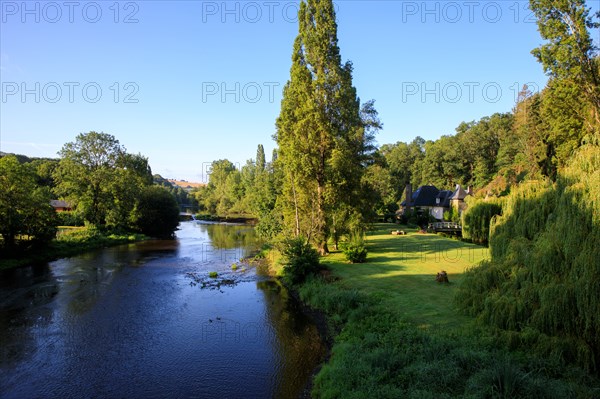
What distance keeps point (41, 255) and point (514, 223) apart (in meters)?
37.8

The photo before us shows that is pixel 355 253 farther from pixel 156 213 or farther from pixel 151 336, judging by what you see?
pixel 156 213

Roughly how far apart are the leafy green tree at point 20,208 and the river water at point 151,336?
4620 millimetres

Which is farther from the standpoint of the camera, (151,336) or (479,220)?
(479,220)

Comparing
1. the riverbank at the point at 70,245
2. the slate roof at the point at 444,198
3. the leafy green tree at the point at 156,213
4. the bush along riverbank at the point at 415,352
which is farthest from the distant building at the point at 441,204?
the riverbank at the point at 70,245

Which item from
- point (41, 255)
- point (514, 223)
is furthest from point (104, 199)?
point (514, 223)

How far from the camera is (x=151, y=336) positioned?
49.0ft

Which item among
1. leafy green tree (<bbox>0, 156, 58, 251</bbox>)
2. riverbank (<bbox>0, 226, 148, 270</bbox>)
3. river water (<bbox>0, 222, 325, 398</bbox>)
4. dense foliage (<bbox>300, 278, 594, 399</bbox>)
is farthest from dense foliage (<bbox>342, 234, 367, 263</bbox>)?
leafy green tree (<bbox>0, 156, 58, 251</bbox>)

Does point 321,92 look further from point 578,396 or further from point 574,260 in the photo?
point 578,396

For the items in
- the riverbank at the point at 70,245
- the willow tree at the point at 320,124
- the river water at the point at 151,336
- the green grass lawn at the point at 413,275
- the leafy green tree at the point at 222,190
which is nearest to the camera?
the river water at the point at 151,336

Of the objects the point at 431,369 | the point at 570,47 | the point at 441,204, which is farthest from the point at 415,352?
the point at 441,204

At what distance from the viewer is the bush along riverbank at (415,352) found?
7.74m

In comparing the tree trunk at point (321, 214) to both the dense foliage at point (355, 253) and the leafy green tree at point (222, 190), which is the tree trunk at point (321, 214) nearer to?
the dense foliage at point (355, 253)

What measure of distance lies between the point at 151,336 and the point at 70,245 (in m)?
29.3

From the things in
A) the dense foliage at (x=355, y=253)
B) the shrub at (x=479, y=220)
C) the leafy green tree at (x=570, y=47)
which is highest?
the leafy green tree at (x=570, y=47)
